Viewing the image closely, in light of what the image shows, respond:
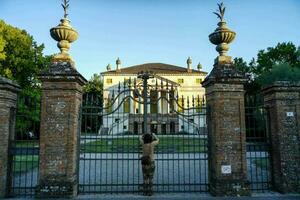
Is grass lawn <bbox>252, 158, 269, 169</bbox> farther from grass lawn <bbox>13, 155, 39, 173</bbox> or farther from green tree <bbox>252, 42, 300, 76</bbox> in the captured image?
green tree <bbox>252, 42, 300, 76</bbox>

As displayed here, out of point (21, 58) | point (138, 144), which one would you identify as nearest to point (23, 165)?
point (138, 144)

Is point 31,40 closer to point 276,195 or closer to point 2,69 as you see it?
point 2,69

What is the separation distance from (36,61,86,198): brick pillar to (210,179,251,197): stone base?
402 cm

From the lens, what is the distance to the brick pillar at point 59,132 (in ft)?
25.0

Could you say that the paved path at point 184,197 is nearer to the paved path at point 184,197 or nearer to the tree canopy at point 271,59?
the paved path at point 184,197

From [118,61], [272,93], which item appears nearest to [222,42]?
[272,93]

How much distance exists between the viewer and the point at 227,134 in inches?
317

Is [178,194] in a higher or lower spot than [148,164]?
lower

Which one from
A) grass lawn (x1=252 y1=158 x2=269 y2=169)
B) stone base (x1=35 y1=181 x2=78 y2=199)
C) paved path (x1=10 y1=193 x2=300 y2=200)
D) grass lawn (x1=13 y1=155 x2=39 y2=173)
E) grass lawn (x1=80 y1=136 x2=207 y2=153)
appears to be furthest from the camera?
grass lawn (x1=252 y1=158 x2=269 y2=169)

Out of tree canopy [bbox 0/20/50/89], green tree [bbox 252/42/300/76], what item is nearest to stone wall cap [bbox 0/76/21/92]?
tree canopy [bbox 0/20/50/89]

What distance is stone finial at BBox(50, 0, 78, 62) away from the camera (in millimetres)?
8234

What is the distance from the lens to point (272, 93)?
8.76 metres

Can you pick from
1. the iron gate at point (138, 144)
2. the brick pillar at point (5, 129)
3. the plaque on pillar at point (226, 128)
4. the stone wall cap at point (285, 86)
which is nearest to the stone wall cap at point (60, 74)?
the iron gate at point (138, 144)

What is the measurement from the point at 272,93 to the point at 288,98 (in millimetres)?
474
